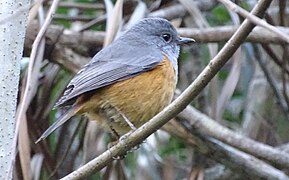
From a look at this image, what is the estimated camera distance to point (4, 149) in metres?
2.28

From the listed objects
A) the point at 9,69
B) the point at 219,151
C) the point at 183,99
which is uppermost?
the point at 9,69

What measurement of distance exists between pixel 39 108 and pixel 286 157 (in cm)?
146

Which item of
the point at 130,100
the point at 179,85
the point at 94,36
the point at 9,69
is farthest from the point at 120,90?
the point at 179,85

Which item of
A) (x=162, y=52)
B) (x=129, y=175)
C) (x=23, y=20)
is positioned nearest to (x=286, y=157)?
(x=162, y=52)

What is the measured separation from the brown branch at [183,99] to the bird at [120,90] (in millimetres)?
490

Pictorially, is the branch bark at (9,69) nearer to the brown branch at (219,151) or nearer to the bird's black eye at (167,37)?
the bird's black eye at (167,37)

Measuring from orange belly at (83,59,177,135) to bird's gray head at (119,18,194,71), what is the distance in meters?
0.48

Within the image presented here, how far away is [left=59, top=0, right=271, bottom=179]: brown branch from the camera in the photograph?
6.81ft

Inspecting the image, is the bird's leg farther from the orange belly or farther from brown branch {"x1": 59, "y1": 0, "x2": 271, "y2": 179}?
brown branch {"x1": 59, "y1": 0, "x2": 271, "y2": 179}

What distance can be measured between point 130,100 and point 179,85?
61.4 inches

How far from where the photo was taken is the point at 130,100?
3.13 metres

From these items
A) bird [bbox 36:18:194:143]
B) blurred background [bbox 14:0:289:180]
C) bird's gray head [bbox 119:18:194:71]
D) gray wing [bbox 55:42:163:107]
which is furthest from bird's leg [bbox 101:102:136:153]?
bird's gray head [bbox 119:18:194:71]

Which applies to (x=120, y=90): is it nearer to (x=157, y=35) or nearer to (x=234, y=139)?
(x=157, y=35)

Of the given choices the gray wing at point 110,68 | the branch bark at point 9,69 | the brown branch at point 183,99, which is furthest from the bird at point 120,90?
the branch bark at point 9,69
